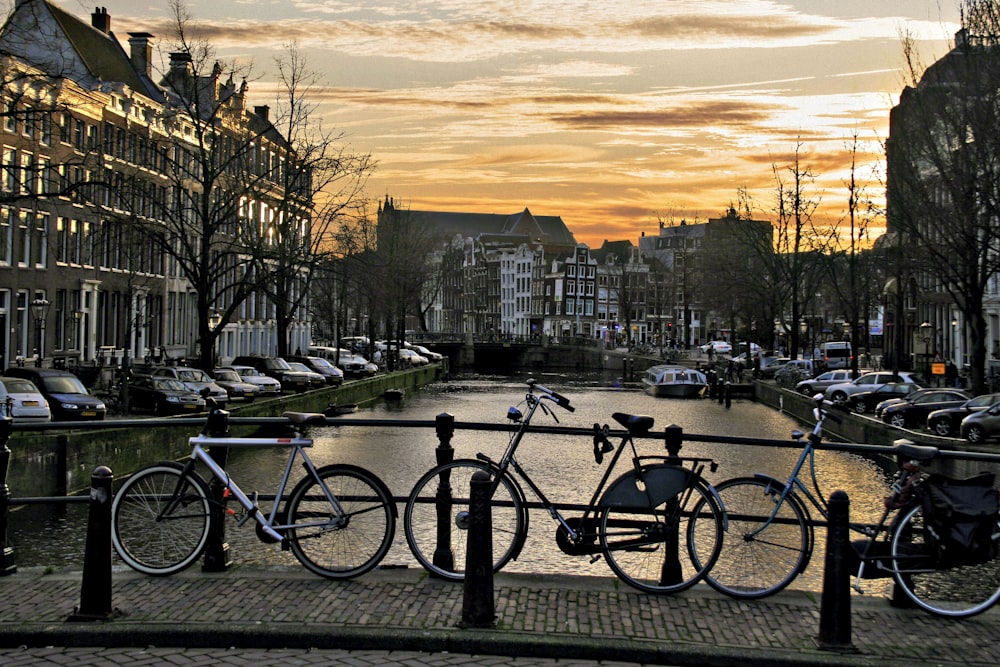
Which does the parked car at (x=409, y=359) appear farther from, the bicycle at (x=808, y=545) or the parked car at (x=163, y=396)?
the bicycle at (x=808, y=545)

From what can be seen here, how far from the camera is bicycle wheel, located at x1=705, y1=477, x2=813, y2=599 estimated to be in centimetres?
830

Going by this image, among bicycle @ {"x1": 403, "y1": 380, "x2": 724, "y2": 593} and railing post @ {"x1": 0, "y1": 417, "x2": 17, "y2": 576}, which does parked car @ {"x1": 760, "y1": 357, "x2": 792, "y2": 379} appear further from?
railing post @ {"x1": 0, "y1": 417, "x2": 17, "y2": 576}

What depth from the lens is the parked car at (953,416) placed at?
29855mm

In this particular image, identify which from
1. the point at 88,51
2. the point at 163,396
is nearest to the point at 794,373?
the point at 163,396

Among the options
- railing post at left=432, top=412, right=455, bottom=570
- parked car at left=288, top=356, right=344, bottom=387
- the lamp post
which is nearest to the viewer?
railing post at left=432, top=412, right=455, bottom=570

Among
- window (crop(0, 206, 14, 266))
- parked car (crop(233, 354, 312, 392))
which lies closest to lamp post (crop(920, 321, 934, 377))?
parked car (crop(233, 354, 312, 392))

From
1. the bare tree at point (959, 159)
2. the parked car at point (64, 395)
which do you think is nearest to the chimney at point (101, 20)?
the parked car at point (64, 395)

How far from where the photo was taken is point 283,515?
8.68 m

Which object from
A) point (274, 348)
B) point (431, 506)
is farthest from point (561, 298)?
point (431, 506)

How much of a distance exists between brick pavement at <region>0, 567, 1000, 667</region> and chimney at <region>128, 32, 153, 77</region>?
5986 centimetres

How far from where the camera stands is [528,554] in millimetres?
15336

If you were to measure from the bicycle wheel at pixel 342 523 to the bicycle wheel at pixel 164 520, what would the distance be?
2.34ft

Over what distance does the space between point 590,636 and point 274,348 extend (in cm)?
8100

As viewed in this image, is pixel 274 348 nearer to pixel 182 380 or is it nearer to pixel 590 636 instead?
pixel 182 380
